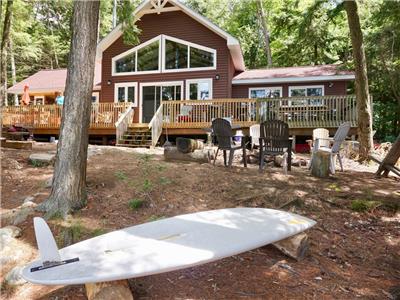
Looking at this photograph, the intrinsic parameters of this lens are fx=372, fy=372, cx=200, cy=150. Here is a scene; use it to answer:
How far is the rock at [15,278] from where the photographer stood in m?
3.25

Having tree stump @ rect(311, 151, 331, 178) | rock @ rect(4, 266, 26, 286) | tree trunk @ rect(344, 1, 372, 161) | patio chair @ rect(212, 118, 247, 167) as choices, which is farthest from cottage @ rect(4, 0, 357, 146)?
rock @ rect(4, 266, 26, 286)

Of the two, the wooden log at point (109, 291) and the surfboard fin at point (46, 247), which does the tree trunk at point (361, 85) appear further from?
the surfboard fin at point (46, 247)

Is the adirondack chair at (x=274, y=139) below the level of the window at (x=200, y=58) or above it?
below

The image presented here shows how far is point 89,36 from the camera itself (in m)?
4.50

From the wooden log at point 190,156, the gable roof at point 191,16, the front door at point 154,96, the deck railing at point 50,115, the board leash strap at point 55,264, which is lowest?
the board leash strap at point 55,264

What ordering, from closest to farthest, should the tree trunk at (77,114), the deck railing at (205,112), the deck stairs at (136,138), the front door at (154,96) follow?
the tree trunk at (77,114), the deck stairs at (136,138), the deck railing at (205,112), the front door at (154,96)

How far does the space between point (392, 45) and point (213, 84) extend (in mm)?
6815

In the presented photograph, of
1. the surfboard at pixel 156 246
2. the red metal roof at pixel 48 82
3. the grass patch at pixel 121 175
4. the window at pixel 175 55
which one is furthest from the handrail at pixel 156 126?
the surfboard at pixel 156 246

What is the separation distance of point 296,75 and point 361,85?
6313 mm

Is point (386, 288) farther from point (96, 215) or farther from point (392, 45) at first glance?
point (392, 45)

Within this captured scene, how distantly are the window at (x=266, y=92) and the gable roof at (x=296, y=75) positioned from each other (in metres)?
0.47

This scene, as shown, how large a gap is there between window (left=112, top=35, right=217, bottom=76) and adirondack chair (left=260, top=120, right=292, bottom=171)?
9.49m

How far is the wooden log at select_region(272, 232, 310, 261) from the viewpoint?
3.52 meters

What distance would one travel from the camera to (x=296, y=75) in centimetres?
1597
